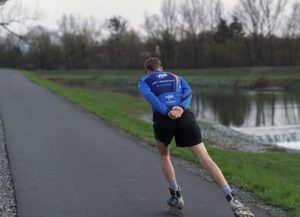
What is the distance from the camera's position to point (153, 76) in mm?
6562

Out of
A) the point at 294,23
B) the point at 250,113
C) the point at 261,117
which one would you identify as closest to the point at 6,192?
the point at 261,117

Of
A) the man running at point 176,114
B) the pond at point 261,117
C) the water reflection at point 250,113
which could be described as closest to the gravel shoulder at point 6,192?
the man running at point 176,114

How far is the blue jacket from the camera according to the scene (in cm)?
643

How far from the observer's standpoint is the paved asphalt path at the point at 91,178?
23.0ft

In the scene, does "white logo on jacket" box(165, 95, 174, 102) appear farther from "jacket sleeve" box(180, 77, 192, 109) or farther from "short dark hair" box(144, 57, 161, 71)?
"short dark hair" box(144, 57, 161, 71)

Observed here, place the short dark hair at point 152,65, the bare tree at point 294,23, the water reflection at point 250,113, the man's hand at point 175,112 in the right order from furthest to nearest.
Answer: the bare tree at point 294,23 → the water reflection at point 250,113 → the short dark hair at point 152,65 → the man's hand at point 175,112

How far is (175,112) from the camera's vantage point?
20.7 feet

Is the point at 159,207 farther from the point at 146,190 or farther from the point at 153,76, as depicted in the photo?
the point at 153,76

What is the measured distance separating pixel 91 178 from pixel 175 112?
3.15 metres

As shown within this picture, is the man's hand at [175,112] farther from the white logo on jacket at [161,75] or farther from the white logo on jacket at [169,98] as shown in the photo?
the white logo on jacket at [161,75]

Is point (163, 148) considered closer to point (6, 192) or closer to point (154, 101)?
point (154, 101)

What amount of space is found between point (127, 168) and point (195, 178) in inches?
58.4

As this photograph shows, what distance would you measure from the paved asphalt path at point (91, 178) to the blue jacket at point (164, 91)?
1465mm

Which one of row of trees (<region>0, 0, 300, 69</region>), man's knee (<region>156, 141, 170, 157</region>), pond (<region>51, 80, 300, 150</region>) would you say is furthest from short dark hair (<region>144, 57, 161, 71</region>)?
row of trees (<region>0, 0, 300, 69</region>)
